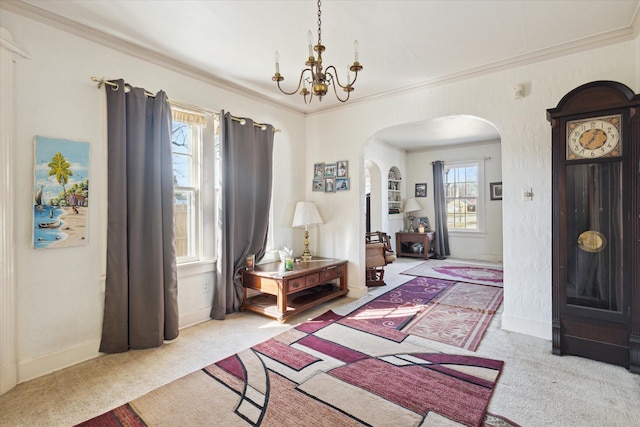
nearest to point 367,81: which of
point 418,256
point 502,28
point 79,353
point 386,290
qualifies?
point 502,28

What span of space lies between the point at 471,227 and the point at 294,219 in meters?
4.88

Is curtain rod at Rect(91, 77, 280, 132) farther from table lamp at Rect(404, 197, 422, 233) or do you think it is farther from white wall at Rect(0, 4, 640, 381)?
table lamp at Rect(404, 197, 422, 233)

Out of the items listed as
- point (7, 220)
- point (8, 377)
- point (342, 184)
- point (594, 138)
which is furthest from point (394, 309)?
point (7, 220)

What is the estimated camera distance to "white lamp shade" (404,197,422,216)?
7480 millimetres

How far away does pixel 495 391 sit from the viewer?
2043mm

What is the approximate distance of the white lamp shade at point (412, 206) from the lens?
748 cm

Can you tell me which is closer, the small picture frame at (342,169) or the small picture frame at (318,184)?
the small picture frame at (342,169)

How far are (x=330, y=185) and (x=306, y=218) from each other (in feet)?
2.12

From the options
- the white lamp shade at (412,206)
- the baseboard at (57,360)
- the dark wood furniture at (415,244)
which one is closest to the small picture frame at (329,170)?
the baseboard at (57,360)

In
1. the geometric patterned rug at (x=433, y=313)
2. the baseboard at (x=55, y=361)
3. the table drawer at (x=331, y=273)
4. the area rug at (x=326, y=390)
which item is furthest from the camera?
the table drawer at (x=331, y=273)

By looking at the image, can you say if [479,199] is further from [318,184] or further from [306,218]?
[306,218]

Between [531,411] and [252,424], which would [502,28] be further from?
[252,424]

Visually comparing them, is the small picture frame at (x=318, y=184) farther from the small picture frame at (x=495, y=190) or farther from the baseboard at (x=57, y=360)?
the small picture frame at (x=495, y=190)

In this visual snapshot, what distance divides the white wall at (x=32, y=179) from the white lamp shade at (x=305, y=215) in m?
2.14
